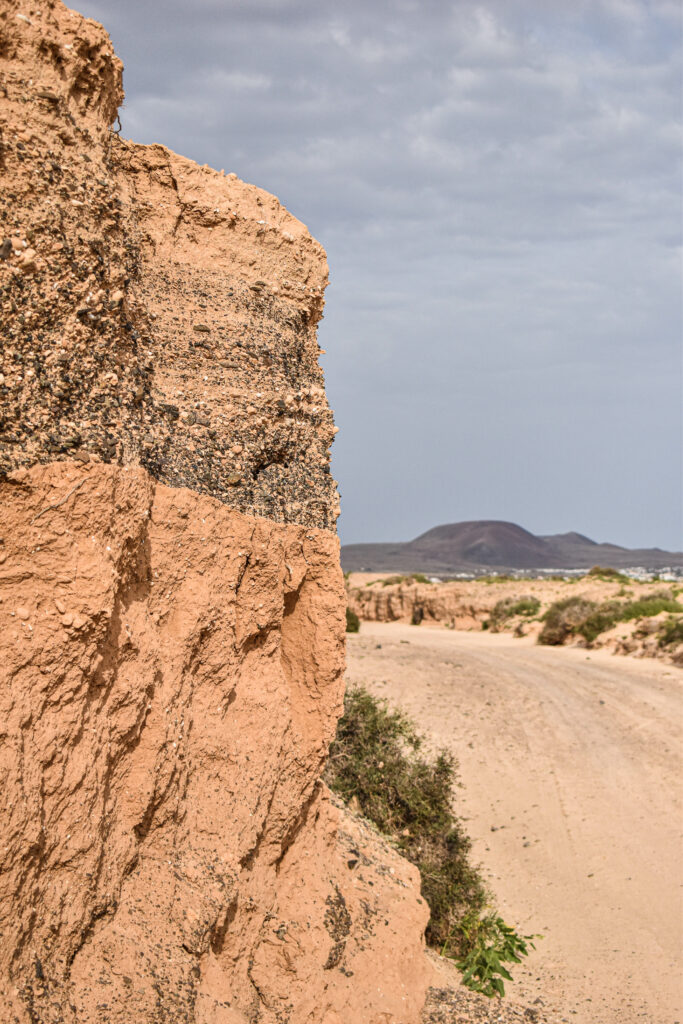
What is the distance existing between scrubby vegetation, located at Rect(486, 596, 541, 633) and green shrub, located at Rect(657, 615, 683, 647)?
7.20 metres

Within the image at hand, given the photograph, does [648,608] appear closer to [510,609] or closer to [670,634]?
[670,634]

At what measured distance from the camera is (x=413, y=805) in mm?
7621

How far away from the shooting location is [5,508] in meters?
3.41

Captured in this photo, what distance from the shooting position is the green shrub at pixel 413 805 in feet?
22.0

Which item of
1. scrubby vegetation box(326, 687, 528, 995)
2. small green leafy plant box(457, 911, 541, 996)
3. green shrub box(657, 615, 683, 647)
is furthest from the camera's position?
green shrub box(657, 615, 683, 647)

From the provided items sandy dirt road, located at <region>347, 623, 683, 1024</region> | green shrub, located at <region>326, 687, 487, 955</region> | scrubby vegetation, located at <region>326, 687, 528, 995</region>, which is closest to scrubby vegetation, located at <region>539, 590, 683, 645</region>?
sandy dirt road, located at <region>347, 623, 683, 1024</region>

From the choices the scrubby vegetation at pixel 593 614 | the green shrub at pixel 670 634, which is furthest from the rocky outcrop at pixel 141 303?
the scrubby vegetation at pixel 593 614

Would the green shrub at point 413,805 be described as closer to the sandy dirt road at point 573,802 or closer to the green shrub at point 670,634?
the sandy dirt road at point 573,802

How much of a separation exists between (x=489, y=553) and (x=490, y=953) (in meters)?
119

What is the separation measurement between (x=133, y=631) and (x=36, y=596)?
51cm

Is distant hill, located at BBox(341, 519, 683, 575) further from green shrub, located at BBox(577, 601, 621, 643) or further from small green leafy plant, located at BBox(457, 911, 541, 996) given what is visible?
small green leafy plant, located at BBox(457, 911, 541, 996)

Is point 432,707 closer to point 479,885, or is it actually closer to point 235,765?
point 479,885

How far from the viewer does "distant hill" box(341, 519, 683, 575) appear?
107 metres

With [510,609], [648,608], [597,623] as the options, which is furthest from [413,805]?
[510,609]
